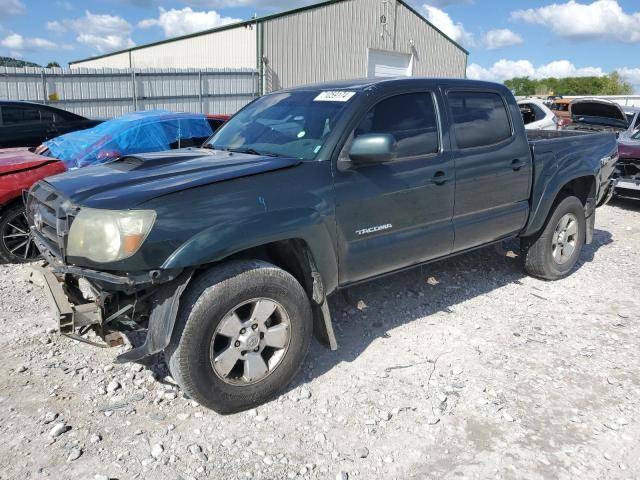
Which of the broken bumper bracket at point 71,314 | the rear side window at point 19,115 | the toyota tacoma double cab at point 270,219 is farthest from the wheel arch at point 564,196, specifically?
the rear side window at point 19,115

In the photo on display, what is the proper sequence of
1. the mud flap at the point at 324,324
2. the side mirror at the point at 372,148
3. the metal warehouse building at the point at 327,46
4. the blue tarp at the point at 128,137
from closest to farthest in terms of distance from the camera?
the side mirror at the point at 372,148 < the mud flap at the point at 324,324 < the blue tarp at the point at 128,137 < the metal warehouse building at the point at 327,46

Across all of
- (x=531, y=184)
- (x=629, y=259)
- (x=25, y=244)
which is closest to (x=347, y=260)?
(x=531, y=184)

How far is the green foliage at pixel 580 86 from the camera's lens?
6550 cm

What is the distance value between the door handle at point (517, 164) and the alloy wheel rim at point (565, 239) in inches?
40.3

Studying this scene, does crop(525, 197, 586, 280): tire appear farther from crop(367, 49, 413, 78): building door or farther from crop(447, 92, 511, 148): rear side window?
crop(367, 49, 413, 78): building door

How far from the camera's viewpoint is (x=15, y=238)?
218 inches

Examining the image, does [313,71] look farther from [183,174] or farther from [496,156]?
[183,174]

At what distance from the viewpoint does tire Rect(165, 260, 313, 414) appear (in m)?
2.87

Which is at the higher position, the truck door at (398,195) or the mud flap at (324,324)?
the truck door at (398,195)

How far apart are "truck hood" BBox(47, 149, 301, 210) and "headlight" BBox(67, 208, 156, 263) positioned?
2.0 inches

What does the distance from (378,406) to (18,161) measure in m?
4.59

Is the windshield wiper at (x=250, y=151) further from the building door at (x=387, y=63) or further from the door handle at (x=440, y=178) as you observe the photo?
the building door at (x=387, y=63)

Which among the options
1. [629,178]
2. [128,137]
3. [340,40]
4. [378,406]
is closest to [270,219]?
[378,406]

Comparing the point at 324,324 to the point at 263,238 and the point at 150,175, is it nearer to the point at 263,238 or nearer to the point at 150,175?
the point at 263,238
